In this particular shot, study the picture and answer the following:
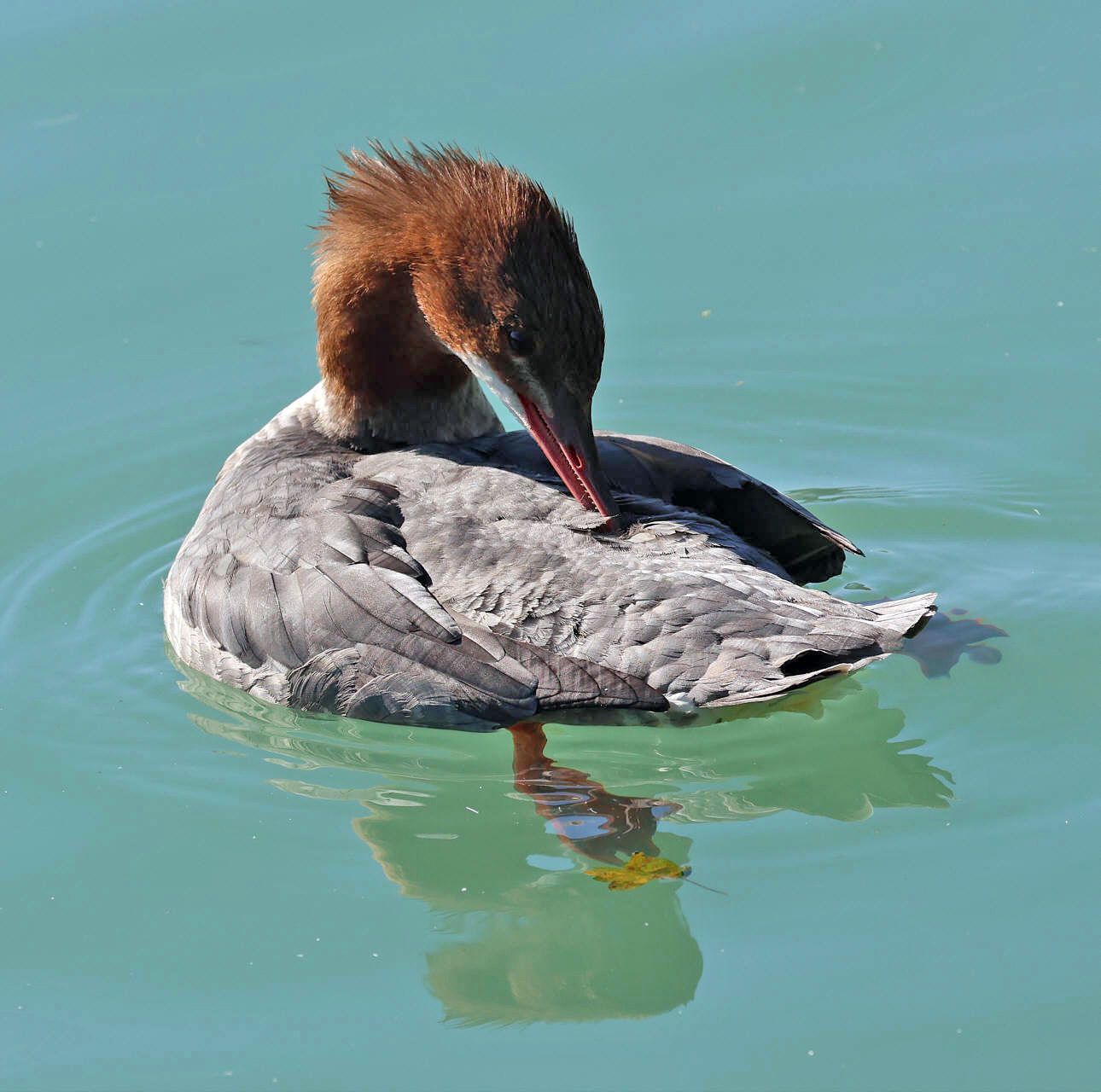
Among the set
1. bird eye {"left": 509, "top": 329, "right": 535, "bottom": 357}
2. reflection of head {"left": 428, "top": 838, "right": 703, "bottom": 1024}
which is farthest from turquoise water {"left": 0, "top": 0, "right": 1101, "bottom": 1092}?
bird eye {"left": 509, "top": 329, "right": 535, "bottom": 357}

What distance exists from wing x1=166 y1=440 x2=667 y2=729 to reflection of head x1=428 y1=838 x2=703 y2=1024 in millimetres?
538

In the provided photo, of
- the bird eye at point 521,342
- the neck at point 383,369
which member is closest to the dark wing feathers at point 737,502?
the bird eye at point 521,342

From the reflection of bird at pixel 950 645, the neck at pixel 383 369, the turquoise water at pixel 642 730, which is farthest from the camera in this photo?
the neck at pixel 383 369

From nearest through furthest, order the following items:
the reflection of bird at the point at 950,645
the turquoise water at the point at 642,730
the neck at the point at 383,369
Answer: the turquoise water at the point at 642,730
the reflection of bird at the point at 950,645
the neck at the point at 383,369

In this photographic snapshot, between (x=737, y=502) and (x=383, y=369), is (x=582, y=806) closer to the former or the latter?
(x=737, y=502)

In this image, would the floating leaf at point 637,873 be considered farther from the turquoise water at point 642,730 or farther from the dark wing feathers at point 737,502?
the dark wing feathers at point 737,502

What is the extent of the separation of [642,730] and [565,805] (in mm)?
500

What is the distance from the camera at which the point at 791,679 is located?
4.41m

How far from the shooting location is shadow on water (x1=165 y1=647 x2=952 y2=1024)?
4203mm

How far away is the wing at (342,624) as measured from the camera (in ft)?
15.1

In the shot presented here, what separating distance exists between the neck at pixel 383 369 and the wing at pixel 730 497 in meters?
0.44

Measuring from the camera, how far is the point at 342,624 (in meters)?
4.80

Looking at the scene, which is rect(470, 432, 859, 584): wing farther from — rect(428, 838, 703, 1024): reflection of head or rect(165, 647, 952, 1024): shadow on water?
rect(428, 838, 703, 1024): reflection of head

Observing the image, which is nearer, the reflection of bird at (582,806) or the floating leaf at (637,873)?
the floating leaf at (637,873)
